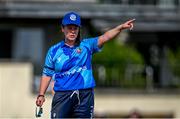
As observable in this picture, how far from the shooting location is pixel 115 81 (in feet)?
80.9

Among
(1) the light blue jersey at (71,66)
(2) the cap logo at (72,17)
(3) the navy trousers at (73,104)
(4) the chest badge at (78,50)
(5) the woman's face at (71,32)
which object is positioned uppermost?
(2) the cap logo at (72,17)

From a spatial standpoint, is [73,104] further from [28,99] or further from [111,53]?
[111,53]

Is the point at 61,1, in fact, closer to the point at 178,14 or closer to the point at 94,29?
the point at 94,29

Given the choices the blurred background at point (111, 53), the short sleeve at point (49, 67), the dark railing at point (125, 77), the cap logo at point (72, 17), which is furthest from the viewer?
the dark railing at point (125, 77)

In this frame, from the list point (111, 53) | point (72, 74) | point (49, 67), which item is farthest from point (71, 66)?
point (111, 53)

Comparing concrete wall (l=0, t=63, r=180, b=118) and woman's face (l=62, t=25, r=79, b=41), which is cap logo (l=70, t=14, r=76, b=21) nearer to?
woman's face (l=62, t=25, r=79, b=41)

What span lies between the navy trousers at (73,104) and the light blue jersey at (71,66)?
68mm

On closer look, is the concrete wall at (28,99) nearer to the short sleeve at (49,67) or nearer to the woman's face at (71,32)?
the short sleeve at (49,67)

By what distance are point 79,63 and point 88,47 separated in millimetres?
243

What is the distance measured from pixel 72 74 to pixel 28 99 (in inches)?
588

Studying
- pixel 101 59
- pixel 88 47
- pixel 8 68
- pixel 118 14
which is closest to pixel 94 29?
pixel 118 14

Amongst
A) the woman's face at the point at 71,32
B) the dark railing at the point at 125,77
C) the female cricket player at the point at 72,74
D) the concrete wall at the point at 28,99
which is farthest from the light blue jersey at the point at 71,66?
the dark railing at the point at 125,77

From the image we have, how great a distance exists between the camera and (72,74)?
8.49 metres

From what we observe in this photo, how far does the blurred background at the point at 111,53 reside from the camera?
76.1 ft
